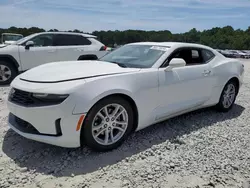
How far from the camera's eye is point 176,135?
12.4 feet

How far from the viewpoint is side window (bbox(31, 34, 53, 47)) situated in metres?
7.76

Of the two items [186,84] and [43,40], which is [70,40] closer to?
[43,40]

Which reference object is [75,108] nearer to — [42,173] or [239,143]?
[42,173]

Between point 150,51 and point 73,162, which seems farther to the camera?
point 150,51

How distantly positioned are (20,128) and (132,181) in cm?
151

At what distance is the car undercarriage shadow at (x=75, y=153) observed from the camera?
2816 mm

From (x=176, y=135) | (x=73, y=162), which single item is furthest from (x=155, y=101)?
(x=73, y=162)

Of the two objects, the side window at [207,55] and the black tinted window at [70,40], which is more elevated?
the black tinted window at [70,40]

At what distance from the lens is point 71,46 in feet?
26.7

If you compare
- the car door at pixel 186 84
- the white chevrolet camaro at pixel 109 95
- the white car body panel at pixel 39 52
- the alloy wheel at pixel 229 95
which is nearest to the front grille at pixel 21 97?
the white chevrolet camaro at pixel 109 95

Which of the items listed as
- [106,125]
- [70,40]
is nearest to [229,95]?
[106,125]

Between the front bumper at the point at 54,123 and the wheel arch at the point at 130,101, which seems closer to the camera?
the front bumper at the point at 54,123

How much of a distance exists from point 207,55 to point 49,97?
310 cm

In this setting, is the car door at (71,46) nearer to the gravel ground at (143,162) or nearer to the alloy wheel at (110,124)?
the gravel ground at (143,162)
